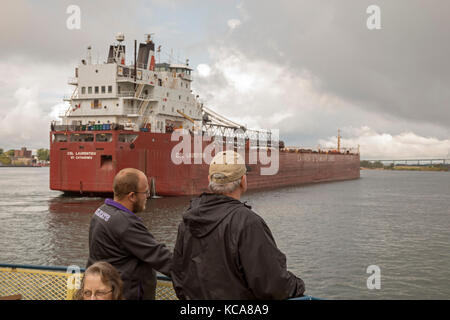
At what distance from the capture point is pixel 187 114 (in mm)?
27625

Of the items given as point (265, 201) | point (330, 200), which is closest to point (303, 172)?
point (330, 200)

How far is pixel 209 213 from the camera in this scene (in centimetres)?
222

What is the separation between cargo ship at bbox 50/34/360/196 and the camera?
21047 mm

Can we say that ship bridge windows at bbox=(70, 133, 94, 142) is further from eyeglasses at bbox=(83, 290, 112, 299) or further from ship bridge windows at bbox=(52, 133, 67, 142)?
eyeglasses at bbox=(83, 290, 112, 299)

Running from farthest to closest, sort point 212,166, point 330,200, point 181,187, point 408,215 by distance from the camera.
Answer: point 330,200
point 181,187
point 408,215
point 212,166

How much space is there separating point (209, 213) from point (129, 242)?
2.39 ft

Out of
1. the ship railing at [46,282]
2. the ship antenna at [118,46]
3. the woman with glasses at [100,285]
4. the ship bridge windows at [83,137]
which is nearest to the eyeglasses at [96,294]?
the woman with glasses at [100,285]

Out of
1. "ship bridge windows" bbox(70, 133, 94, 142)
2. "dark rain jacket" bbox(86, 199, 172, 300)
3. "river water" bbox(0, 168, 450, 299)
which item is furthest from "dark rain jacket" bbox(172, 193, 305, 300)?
"ship bridge windows" bbox(70, 133, 94, 142)

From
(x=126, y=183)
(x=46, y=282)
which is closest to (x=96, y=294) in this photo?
(x=126, y=183)

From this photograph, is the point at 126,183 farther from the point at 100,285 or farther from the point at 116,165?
the point at 116,165

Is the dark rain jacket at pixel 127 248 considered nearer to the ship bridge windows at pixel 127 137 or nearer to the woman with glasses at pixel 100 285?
the woman with glasses at pixel 100 285

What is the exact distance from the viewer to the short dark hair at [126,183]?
278 centimetres
